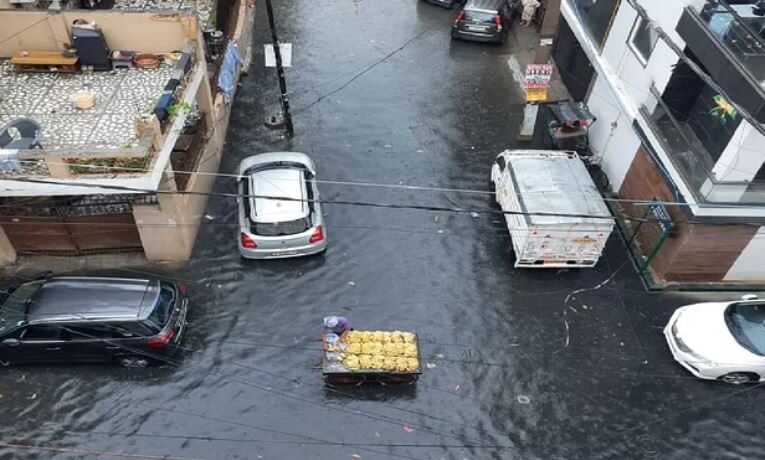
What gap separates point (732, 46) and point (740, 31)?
349 mm

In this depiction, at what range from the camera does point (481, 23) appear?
2439 cm

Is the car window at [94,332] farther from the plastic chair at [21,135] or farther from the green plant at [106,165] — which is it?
the plastic chair at [21,135]

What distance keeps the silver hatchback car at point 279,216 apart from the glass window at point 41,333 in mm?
4591

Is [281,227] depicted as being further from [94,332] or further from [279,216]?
[94,332]

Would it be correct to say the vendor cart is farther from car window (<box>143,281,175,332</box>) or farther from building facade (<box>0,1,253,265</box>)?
building facade (<box>0,1,253,265</box>)

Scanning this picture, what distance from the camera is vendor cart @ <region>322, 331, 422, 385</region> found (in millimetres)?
12758

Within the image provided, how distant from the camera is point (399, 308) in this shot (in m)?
14.9

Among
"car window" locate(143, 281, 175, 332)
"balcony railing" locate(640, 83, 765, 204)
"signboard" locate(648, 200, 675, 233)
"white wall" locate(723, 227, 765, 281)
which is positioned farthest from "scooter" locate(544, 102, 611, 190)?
"car window" locate(143, 281, 175, 332)

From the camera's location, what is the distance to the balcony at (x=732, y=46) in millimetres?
11977

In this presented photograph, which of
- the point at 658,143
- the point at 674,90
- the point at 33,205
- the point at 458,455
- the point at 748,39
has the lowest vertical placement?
the point at 458,455

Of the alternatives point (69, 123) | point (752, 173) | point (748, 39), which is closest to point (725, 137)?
point (752, 173)

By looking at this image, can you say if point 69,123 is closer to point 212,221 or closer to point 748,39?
point 212,221

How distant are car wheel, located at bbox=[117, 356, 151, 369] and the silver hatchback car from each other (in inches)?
142

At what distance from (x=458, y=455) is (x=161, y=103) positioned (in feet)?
33.1
